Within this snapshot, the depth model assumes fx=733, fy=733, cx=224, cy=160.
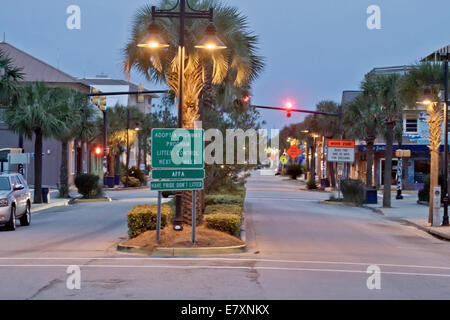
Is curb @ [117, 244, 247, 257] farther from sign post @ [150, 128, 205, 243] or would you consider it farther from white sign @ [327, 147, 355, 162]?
white sign @ [327, 147, 355, 162]

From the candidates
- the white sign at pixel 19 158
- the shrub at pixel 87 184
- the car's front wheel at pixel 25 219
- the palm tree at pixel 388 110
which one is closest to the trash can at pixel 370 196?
the palm tree at pixel 388 110

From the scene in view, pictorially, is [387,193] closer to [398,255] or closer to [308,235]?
[308,235]

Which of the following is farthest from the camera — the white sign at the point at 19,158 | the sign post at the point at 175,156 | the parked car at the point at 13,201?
the white sign at the point at 19,158

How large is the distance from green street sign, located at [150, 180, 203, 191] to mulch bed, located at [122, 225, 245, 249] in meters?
1.25

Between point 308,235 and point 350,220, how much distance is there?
8.44 meters

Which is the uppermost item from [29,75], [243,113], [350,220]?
[29,75]

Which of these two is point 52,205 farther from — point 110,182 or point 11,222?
point 110,182

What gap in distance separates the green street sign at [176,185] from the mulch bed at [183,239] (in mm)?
1246

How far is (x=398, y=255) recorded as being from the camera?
17438 mm

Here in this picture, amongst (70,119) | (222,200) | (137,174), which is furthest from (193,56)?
(137,174)

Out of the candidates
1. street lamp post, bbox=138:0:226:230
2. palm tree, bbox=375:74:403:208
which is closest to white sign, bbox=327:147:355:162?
palm tree, bbox=375:74:403:208

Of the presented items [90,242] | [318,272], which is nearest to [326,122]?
[90,242]

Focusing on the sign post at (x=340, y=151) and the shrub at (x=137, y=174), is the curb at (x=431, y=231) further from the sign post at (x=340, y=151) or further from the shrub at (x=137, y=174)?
the shrub at (x=137, y=174)

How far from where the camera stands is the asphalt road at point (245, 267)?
10883 millimetres
